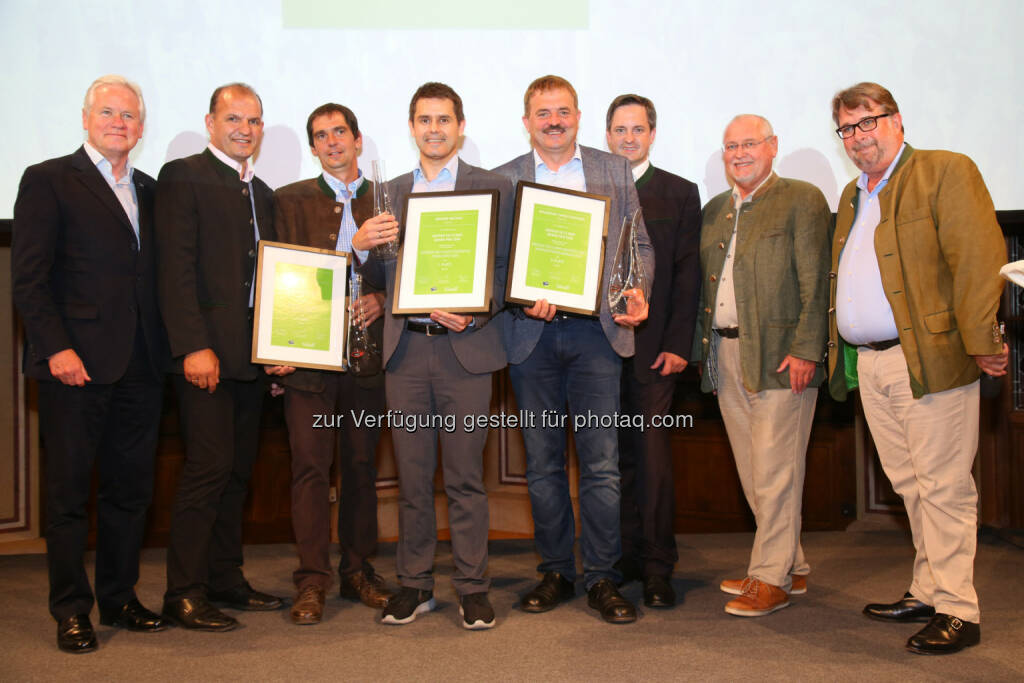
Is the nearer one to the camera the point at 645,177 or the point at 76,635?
the point at 76,635

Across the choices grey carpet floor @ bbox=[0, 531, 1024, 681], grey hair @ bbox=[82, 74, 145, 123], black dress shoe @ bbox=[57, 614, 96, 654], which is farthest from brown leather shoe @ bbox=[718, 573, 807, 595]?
grey hair @ bbox=[82, 74, 145, 123]

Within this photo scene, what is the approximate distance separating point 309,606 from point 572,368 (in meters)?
1.18

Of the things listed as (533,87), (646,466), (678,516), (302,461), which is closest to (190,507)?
(302,461)

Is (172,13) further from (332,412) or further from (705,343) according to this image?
(705,343)

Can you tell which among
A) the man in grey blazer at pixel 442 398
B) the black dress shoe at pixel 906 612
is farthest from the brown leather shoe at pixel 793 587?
the man in grey blazer at pixel 442 398

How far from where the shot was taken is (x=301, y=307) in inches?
111

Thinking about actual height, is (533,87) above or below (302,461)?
above

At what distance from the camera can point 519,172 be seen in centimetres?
289

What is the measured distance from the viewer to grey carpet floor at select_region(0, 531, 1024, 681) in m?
2.23

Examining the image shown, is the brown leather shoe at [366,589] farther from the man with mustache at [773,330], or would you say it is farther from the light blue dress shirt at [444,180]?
the light blue dress shirt at [444,180]

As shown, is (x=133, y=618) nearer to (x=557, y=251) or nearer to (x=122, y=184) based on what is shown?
(x=122, y=184)

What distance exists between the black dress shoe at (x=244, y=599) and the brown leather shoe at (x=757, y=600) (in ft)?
5.18

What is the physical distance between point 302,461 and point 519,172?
125 centimetres

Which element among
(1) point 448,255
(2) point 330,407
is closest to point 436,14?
(1) point 448,255
